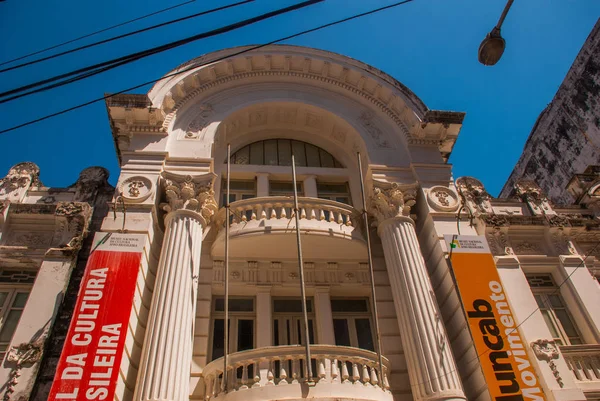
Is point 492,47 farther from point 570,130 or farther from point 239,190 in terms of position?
point 570,130

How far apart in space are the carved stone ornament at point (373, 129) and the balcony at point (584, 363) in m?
8.05

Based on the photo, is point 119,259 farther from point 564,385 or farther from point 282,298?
point 564,385

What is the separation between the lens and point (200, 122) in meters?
15.6

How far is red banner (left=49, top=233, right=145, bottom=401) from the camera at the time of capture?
884 centimetres

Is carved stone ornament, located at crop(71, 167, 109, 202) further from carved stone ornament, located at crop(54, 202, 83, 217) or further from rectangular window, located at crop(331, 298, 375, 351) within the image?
rectangular window, located at crop(331, 298, 375, 351)

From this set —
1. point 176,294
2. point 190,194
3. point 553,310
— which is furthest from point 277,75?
point 553,310

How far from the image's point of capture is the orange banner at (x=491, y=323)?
32.8ft

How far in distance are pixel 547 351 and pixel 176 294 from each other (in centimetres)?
884

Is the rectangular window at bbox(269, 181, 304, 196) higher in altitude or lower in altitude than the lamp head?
higher

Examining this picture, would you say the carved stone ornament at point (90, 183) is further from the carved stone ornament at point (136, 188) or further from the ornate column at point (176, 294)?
the ornate column at point (176, 294)

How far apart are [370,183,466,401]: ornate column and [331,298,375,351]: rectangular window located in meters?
1.52

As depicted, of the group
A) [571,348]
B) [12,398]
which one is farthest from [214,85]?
[571,348]

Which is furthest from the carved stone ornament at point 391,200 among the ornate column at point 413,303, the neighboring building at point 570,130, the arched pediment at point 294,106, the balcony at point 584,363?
the neighboring building at point 570,130

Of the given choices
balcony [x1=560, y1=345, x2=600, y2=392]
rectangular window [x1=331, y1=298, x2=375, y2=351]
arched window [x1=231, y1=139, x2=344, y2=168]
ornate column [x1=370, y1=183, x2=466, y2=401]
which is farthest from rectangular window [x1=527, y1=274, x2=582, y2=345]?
arched window [x1=231, y1=139, x2=344, y2=168]
